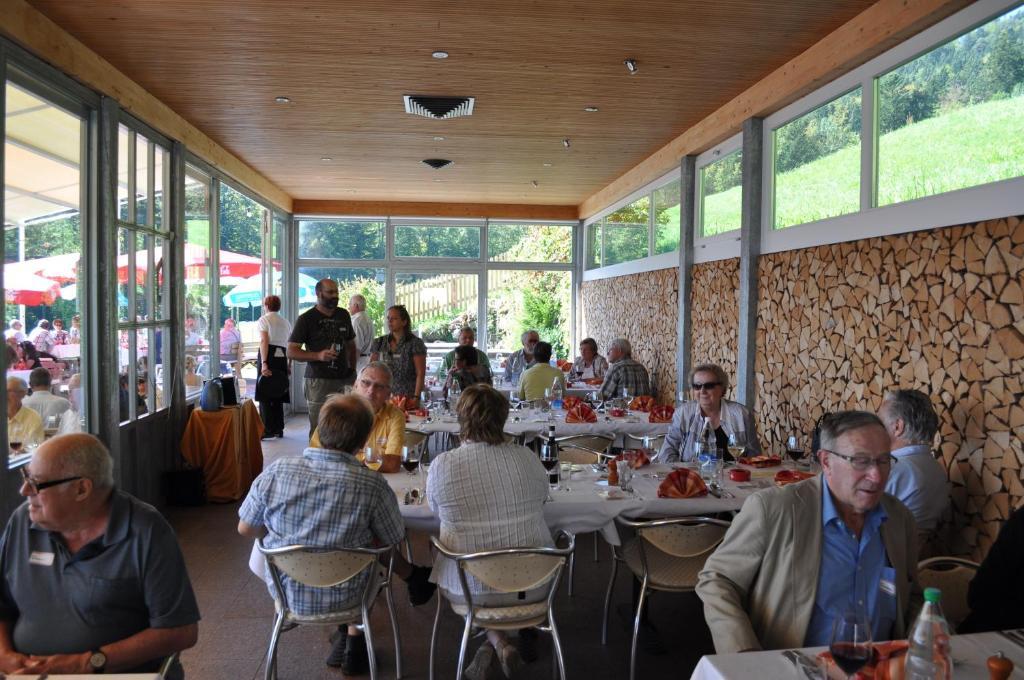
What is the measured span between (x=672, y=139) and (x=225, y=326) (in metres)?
5.58

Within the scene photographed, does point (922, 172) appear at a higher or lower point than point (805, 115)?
lower

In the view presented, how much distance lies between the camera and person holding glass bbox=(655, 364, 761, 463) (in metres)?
4.78

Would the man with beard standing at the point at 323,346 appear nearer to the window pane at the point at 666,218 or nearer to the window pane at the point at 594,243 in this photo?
the window pane at the point at 666,218

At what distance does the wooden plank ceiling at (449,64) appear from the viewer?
4.46 m

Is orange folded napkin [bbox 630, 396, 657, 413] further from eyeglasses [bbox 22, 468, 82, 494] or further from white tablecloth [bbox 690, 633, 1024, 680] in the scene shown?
eyeglasses [bbox 22, 468, 82, 494]

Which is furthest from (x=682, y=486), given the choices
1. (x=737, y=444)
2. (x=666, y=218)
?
(x=666, y=218)

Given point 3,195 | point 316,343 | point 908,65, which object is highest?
point 908,65

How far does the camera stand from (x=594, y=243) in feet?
41.5

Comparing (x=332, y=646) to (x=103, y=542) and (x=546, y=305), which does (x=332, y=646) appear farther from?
(x=546, y=305)

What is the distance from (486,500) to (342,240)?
10608mm

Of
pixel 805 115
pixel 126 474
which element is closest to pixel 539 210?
pixel 805 115

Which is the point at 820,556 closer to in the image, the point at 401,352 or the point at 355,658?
the point at 355,658

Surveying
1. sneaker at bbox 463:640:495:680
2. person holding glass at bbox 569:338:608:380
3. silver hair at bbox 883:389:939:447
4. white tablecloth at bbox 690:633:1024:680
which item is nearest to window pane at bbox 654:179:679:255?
person holding glass at bbox 569:338:608:380

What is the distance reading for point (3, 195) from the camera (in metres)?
4.06
